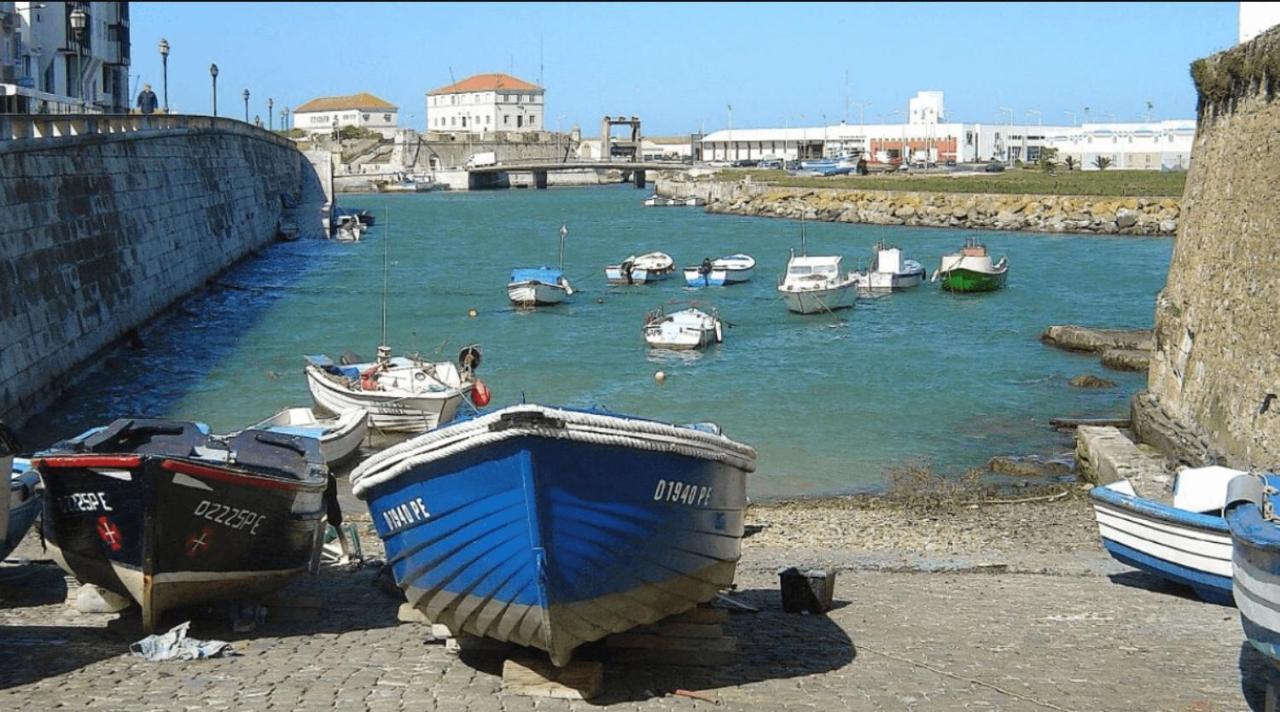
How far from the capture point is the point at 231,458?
11531 millimetres

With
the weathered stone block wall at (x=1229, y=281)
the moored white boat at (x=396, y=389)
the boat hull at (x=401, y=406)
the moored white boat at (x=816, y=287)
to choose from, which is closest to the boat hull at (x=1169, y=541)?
the weathered stone block wall at (x=1229, y=281)

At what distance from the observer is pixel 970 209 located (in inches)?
3489

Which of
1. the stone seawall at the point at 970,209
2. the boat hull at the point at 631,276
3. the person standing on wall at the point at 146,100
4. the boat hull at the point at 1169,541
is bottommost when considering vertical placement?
the boat hull at the point at 1169,541

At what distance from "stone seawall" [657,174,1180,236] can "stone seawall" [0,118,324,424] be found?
44683 mm

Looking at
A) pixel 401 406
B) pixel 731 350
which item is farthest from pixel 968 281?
pixel 401 406

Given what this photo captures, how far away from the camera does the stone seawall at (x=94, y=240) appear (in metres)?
25.4

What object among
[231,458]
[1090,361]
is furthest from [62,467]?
[1090,361]

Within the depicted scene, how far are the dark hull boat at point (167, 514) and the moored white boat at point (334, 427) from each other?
824 centimetres

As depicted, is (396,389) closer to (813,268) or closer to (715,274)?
(813,268)

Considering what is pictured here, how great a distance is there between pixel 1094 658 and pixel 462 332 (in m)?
31.5

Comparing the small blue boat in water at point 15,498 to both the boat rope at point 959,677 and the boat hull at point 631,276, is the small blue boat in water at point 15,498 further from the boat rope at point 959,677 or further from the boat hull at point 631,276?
the boat hull at point 631,276

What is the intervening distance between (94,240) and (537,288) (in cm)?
1645

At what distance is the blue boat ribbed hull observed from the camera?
31.4ft

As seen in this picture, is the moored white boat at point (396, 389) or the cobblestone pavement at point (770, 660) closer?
Result: the cobblestone pavement at point (770, 660)
